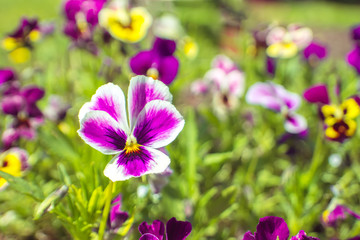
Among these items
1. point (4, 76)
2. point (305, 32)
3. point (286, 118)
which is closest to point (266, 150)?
point (286, 118)

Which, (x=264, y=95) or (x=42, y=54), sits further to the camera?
(x=42, y=54)

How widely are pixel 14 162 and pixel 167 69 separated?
23.8 inches

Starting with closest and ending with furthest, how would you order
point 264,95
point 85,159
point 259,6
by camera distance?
point 85,159
point 264,95
point 259,6

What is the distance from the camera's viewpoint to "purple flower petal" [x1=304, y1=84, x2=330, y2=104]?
4.45ft

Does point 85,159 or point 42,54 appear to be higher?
point 85,159

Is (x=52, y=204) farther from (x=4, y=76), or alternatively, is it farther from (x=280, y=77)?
(x=280, y=77)

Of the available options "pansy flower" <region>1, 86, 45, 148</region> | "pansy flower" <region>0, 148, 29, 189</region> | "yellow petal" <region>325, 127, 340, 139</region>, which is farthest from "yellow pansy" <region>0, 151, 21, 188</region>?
"yellow petal" <region>325, 127, 340, 139</region>

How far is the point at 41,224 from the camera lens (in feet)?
5.34

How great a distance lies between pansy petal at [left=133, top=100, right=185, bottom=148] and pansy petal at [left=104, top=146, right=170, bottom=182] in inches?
0.9

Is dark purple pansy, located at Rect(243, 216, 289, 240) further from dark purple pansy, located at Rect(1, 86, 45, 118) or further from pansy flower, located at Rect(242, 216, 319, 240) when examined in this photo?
dark purple pansy, located at Rect(1, 86, 45, 118)

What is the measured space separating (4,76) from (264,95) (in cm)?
101

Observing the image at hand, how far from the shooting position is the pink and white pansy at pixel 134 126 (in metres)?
0.81

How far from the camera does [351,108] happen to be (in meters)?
1.34

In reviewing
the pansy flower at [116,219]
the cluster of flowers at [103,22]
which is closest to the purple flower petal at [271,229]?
the pansy flower at [116,219]
